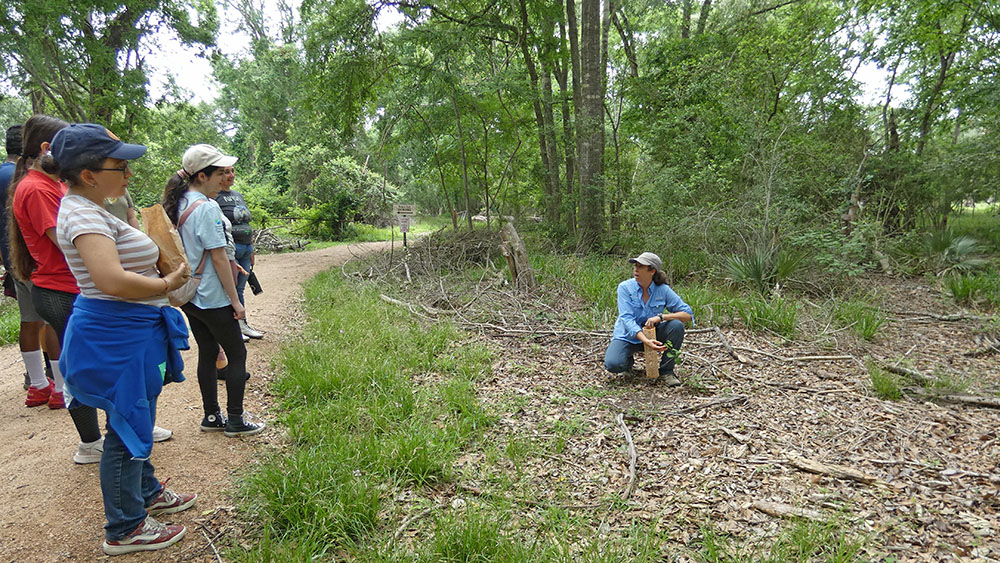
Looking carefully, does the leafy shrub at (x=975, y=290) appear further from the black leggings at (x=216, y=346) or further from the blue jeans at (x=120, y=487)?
the blue jeans at (x=120, y=487)

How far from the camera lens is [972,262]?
23.7 feet

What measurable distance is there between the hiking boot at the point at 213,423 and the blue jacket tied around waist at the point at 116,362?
1326mm

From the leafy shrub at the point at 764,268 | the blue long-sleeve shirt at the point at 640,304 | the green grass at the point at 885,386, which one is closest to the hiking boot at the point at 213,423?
the blue long-sleeve shirt at the point at 640,304

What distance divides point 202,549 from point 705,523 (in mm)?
2514

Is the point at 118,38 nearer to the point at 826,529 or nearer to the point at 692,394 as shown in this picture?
the point at 692,394

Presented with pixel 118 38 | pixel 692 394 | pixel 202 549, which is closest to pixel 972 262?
pixel 692 394

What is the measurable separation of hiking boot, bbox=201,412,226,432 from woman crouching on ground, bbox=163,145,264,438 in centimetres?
30

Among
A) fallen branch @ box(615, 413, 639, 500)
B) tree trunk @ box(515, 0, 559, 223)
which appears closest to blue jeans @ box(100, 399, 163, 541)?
fallen branch @ box(615, 413, 639, 500)

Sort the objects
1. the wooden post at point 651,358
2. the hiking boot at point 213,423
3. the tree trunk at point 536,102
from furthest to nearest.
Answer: the tree trunk at point 536,102 < the wooden post at point 651,358 < the hiking boot at point 213,423

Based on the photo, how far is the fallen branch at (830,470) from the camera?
2678 mm

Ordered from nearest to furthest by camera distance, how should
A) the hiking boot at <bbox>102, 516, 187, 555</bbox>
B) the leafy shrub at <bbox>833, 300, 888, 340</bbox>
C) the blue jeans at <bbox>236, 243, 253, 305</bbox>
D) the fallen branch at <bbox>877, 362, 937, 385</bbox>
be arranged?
1. the hiking boot at <bbox>102, 516, 187, 555</bbox>
2. the fallen branch at <bbox>877, 362, 937, 385</bbox>
3. the blue jeans at <bbox>236, 243, 253, 305</bbox>
4. the leafy shrub at <bbox>833, 300, 888, 340</bbox>

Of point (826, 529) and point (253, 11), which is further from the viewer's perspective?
point (253, 11)

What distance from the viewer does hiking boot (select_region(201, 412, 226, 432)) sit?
316 centimetres

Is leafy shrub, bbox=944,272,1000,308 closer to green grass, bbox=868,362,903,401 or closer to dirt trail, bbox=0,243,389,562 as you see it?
green grass, bbox=868,362,903,401
